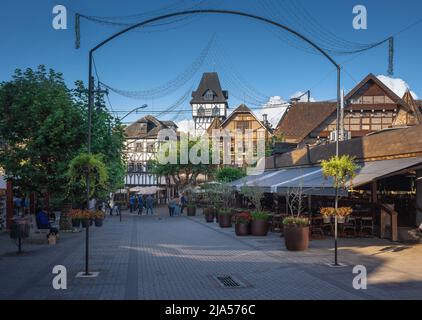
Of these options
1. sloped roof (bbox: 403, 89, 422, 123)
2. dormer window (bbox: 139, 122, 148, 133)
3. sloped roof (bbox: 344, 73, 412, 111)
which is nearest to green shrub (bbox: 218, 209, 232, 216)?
sloped roof (bbox: 344, 73, 412, 111)

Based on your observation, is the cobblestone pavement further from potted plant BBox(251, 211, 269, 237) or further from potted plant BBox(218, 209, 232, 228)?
potted plant BBox(218, 209, 232, 228)

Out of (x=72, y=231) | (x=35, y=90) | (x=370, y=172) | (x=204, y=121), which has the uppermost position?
(x=204, y=121)

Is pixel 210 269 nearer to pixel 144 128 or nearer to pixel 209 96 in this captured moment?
pixel 144 128

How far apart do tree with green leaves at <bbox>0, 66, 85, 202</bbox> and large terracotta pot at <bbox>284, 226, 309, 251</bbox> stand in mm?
10002

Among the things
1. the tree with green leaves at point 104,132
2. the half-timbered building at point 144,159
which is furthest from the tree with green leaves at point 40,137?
the half-timbered building at point 144,159

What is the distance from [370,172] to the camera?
15273 mm

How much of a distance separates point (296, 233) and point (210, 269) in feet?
12.0

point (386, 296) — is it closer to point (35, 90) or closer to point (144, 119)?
point (35, 90)

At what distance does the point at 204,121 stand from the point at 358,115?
3445cm

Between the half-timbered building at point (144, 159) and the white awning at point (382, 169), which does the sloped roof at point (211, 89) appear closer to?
the half-timbered building at point (144, 159)

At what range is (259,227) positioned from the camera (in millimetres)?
18750

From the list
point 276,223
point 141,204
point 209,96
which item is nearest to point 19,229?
point 276,223

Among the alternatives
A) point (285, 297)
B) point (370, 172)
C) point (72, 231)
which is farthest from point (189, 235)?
point (285, 297)

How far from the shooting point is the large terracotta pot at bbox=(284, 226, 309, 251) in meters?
14.0
